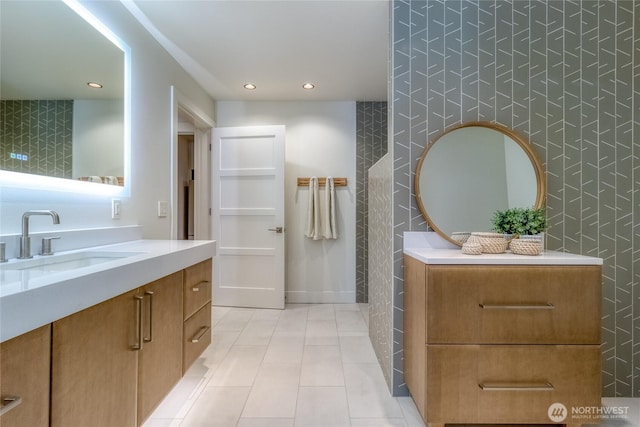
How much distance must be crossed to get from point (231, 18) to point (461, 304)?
2253 mm

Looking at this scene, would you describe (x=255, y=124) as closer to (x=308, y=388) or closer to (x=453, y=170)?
(x=453, y=170)

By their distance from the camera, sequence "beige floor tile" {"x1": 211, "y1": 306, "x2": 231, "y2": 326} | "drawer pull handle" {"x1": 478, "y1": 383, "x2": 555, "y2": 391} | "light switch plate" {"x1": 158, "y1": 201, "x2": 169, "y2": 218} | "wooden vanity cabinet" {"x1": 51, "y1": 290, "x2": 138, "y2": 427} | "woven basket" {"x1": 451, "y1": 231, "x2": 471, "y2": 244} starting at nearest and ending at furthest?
"wooden vanity cabinet" {"x1": 51, "y1": 290, "x2": 138, "y2": 427}
"drawer pull handle" {"x1": 478, "y1": 383, "x2": 555, "y2": 391}
"woven basket" {"x1": 451, "y1": 231, "x2": 471, "y2": 244}
"light switch plate" {"x1": 158, "y1": 201, "x2": 169, "y2": 218}
"beige floor tile" {"x1": 211, "y1": 306, "x2": 231, "y2": 326}

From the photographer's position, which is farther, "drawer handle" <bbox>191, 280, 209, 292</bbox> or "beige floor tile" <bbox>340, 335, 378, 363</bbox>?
"beige floor tile" <bbox>340, 335, 378, 363</bbox>

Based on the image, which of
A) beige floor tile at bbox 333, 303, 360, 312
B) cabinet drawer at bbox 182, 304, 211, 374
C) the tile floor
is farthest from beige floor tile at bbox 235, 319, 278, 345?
beige floor tile at bbox 333, 303, 360, 312

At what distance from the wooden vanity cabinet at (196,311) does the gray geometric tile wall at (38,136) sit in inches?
31.4

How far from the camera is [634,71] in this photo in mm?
1684

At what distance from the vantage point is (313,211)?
337 cm

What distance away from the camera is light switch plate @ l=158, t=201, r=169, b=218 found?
7.35 ft

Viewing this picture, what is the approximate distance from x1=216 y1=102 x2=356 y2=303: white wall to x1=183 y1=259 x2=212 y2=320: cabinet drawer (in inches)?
67.0

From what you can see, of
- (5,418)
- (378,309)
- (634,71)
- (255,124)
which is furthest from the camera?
(255,124)

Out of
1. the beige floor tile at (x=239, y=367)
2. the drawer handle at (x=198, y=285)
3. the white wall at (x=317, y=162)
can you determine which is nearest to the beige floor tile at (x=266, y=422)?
the beige floor tile at (x=239, y=367)

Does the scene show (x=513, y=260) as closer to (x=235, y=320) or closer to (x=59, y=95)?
(x=59, y=95)

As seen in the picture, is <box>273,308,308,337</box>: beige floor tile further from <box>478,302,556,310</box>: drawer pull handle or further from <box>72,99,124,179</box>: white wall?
<box>72,99,124,179</box>: white wall

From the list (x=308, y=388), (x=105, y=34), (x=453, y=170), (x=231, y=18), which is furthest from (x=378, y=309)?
(x=105, y=34)
